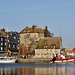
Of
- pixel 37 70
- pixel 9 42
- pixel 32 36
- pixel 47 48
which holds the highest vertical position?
pixel 32 36

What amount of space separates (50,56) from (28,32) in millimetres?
22155

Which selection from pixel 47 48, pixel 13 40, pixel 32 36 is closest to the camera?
pixel 47 48

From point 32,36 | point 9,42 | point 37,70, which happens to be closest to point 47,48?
point 32,36

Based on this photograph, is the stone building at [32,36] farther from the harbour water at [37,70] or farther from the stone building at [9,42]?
the harbour water at [37,70]

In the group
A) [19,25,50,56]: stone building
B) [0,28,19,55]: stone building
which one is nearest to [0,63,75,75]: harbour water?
[19,25,50,56]: stone building

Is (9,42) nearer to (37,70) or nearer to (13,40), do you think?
(13,40)

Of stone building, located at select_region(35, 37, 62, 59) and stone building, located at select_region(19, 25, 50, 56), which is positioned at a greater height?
stone building, located at select_region(19, 25, 50, 56)

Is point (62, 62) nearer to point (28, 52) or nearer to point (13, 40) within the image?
point (28, 52)

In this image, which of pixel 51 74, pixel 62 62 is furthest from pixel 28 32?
pixel 51 74

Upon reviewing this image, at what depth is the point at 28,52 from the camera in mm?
148750

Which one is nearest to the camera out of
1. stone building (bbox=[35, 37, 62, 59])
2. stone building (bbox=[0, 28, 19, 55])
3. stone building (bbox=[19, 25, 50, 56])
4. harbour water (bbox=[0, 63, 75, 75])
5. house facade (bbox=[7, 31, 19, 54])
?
harbour water (bbox=[0, 63, 75, 75])

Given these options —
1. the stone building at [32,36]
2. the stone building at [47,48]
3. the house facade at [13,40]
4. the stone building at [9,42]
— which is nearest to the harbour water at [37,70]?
the stone building at [47,48]

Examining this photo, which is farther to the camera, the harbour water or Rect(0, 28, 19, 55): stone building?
Rect(0, 28, 19, 55): stone building

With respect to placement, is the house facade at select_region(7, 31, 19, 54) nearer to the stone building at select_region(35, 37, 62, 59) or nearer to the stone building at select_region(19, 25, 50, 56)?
the stone building at select_region(19, 25, 50, 56)
